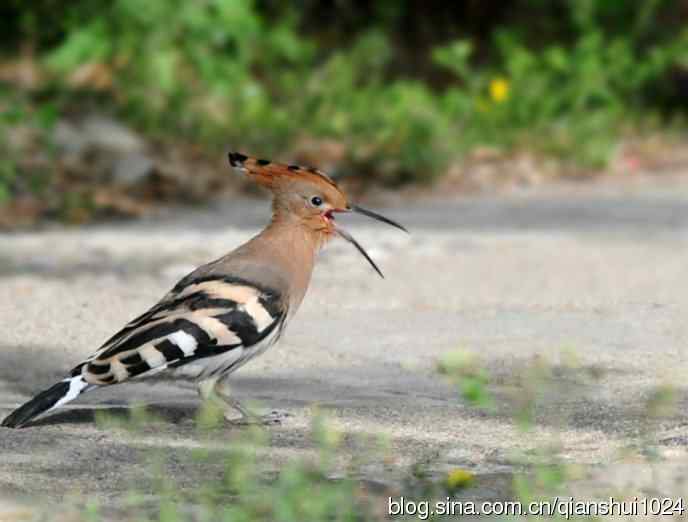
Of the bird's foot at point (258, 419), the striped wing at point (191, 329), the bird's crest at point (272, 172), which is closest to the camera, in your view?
the striped wing at point (191, 329)

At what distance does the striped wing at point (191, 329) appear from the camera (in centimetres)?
470

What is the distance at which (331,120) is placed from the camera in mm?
11289

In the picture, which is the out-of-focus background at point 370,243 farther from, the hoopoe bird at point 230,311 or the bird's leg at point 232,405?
the hoopoe bird at point 230,311

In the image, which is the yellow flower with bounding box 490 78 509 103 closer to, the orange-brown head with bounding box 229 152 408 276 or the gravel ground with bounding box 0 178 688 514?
the gravel ground with bounding box 0 178 688 514

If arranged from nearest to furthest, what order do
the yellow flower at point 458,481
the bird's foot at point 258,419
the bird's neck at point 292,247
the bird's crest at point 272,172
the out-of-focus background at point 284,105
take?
the yellow flower at point 458,481 < the bird's foot at point 258,419 < the bird's neck at point 292,247 < the bird's crest at point 272,172 < the out-of-focus background at point 284,105

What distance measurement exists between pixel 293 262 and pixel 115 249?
344 cm

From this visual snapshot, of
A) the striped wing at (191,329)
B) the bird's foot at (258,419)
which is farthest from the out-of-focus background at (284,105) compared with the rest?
Answer: the striped wing at (191,329)

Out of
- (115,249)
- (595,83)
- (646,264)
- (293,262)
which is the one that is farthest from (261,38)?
(293,262)

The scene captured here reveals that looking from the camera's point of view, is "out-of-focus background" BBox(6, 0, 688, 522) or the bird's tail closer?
"out-of-focus background" BBox(6, 0, 688, 522)

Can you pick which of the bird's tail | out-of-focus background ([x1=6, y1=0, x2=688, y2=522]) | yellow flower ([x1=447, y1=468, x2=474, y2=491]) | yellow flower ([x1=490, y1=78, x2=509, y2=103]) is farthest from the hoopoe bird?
yellow flower ([x1=490, y1=78, x2=509, y2=103])

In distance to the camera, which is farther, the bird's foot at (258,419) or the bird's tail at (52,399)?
the bird's foot at (258,419)

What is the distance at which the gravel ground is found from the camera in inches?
180

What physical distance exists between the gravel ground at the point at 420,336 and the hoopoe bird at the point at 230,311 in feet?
0.59

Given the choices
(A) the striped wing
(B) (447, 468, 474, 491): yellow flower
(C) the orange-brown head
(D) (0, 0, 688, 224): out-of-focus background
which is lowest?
Result: (B) (447, 468, 474, 491): yellow flower
